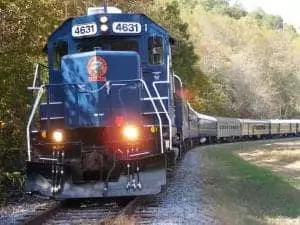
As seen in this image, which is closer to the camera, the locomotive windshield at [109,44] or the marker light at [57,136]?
the marker light at [57,136]

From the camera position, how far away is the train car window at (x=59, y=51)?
11.8 metres

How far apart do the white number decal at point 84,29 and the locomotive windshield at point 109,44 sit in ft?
0.57

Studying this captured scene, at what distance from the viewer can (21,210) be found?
10.2 meters

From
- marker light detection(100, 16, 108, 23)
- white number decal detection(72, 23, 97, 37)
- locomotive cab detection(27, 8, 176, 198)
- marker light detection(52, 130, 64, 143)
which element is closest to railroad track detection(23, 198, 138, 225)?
locomotive cab detection(27, 8, 176, 198)

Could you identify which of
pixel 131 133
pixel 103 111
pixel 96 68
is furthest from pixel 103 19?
pixel 131 133

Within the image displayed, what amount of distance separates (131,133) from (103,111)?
0.91 m

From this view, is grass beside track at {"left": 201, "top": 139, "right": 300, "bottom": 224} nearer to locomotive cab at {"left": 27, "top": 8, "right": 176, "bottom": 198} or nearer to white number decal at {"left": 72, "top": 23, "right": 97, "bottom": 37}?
locomotive cab at {"left": 27, "top": 8, "right": 176, "bottom": 198}

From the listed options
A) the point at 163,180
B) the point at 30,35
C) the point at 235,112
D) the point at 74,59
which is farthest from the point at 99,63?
the point at 235,112

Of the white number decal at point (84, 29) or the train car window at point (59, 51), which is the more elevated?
the white number decal at point (84, 29)

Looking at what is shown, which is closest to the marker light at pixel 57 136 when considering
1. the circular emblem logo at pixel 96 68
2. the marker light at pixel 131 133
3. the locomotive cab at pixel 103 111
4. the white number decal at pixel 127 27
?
the locomotive cab at pixel 103 111

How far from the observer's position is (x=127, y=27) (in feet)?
38.2

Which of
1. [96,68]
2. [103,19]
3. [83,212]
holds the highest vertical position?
[103,19]

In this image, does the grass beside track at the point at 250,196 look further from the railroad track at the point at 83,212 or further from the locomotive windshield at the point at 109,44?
the locomotive windshield at the point at 109,44

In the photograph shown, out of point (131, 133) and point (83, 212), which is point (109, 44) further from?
point (83, 212)
